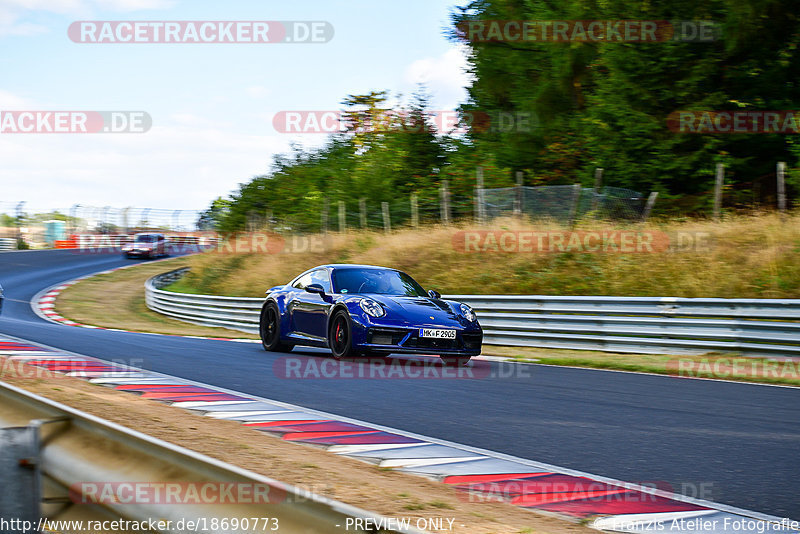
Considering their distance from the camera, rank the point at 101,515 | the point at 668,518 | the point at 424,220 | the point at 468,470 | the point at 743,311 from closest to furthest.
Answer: the point at 101,515 < the point at 668,518 < the point at 468,470 < the point at 743,311 < the point at 424,220

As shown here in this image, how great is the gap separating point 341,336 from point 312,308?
959 millimetres

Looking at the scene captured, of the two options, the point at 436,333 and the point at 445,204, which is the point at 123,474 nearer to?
the point at 436,333

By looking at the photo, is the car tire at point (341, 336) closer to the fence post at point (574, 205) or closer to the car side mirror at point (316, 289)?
the car side mirror at point (316, 289)

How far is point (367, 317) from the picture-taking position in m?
10.8

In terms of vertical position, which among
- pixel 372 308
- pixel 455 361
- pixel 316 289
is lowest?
pixel 455 361

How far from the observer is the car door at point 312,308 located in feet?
38.4

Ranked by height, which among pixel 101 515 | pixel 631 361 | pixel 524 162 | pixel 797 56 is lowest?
pixel 631 361

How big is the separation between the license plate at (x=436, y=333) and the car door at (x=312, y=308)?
156 cm

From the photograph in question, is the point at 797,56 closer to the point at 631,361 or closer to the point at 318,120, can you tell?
the point at 318,120

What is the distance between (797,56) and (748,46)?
4.92 feet

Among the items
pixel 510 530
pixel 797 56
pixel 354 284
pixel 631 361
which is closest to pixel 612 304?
pixel 631 361

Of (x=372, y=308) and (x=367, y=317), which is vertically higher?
(x=372, y=308)

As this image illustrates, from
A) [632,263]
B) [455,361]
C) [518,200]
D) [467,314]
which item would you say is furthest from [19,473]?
[518,200]

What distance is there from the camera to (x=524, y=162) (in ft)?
89.9
